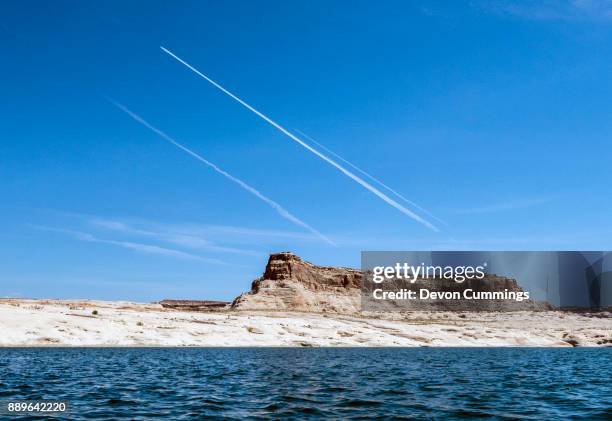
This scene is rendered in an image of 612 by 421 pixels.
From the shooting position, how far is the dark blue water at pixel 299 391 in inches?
850

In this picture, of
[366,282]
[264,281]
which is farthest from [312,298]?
[366,282]

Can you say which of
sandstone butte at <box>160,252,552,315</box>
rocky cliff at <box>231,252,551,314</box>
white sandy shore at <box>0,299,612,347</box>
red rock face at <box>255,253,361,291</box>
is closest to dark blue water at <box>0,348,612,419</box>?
white sandy shore at <box>0,299,612,347</box>

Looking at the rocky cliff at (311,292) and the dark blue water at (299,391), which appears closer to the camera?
the dark blue water at (299,391)

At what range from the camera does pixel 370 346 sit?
91.3m

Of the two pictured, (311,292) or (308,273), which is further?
(308,273)

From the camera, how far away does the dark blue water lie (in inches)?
850

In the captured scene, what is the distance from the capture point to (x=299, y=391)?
91.3 feet

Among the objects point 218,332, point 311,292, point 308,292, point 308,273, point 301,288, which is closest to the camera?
point 218,332

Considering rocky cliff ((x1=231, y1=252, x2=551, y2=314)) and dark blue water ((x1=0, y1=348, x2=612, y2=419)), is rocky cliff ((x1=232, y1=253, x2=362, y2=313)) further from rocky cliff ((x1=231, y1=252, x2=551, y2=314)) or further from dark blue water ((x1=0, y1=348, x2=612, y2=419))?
dark blue water ((x1=0, y1=348, x2=612, y2=419))

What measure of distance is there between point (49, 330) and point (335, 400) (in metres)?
55.6

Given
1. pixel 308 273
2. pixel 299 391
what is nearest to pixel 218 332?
pixel 299 391

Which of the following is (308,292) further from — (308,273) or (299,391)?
(299,391)

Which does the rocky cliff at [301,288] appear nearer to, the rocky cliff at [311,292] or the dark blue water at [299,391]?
the rocky cliff at [311,292]

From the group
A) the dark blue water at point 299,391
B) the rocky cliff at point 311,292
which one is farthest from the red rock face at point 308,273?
the dark blue water at point 299,391
